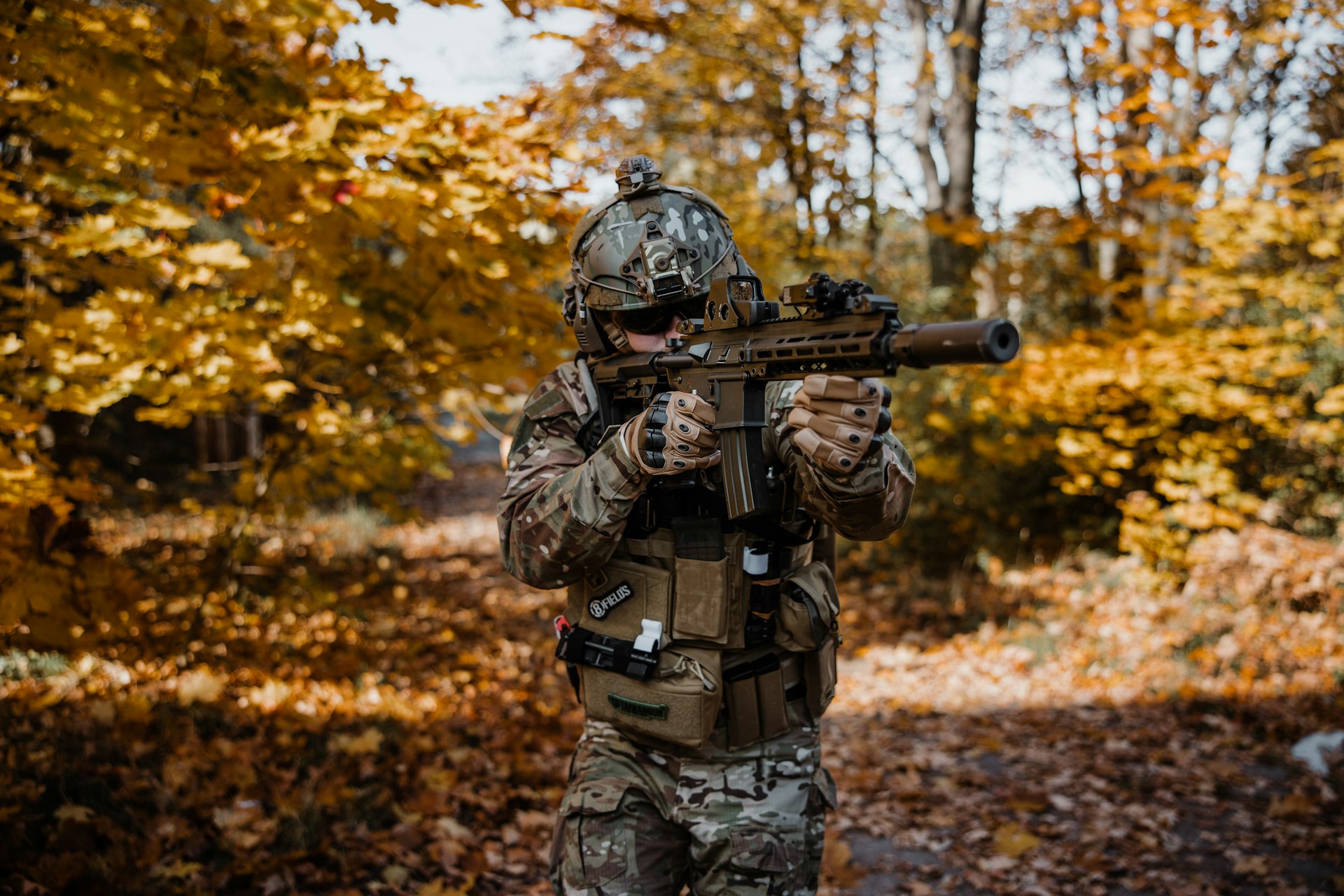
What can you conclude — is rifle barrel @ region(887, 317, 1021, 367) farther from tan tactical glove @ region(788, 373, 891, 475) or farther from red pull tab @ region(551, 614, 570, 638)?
red pull tab @ region(551, 614, 570, 638)

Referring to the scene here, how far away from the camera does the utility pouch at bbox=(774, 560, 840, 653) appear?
241 centimetres

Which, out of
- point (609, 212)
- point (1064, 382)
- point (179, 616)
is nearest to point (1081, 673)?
point (1064, 382)

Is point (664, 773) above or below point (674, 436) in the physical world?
below

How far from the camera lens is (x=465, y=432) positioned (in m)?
5.81

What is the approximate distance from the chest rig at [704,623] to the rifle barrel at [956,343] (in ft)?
2.15

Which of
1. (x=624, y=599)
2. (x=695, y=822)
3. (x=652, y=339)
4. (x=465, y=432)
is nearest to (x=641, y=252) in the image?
(x=652, y=339)

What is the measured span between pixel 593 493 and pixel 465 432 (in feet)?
12.4

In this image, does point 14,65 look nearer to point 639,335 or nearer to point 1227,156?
point 639,335

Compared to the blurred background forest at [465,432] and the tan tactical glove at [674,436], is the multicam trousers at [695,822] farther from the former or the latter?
the blurred background forest at [465,432]

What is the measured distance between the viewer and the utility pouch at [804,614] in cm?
241

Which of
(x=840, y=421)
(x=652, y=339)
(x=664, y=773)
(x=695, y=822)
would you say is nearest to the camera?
(x=840, y=421)

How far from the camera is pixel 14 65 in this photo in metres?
3.10

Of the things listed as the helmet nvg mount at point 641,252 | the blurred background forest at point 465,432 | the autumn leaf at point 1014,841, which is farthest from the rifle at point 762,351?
the autumn leaf at point 1014,841

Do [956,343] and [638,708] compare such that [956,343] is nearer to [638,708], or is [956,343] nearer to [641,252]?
[641,252]
